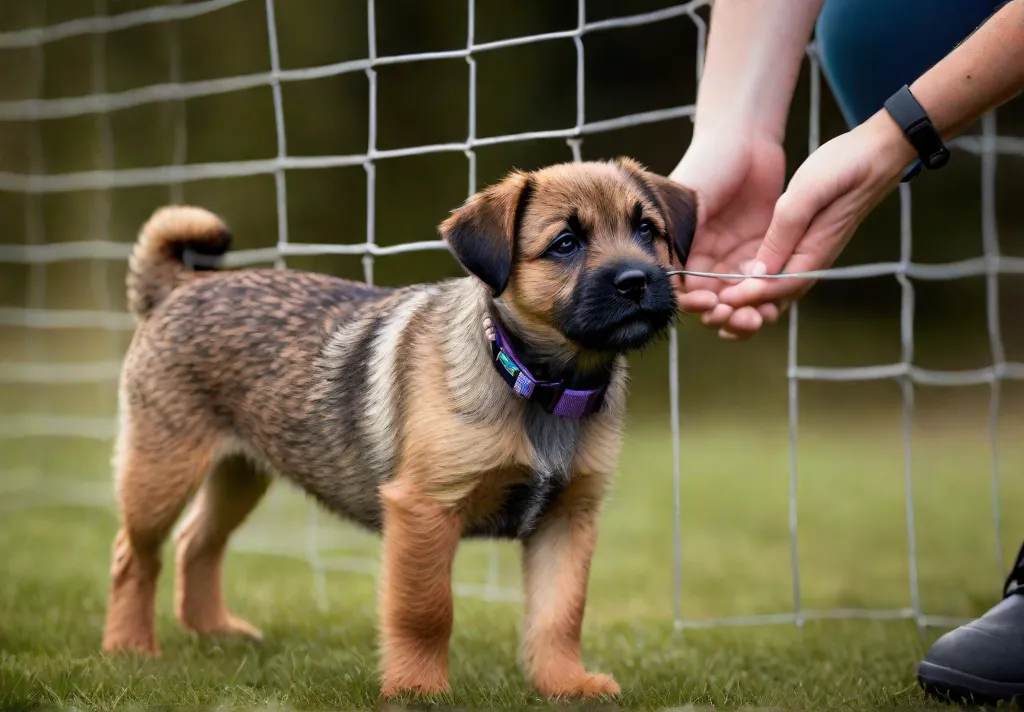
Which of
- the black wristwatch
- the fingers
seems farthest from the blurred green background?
the black wristwatch

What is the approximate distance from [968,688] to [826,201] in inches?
50.3

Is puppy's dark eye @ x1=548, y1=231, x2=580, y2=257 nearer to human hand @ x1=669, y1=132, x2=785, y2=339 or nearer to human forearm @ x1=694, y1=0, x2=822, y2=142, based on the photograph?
human hand @ x1=669, y1=132, x2=785, y2=339

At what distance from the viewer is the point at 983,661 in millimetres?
2867

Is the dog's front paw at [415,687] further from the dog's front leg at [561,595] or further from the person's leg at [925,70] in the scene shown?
the person's leg at [925,70]

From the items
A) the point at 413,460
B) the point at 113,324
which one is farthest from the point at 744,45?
the point at 113,324

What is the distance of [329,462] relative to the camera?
3.46 metres

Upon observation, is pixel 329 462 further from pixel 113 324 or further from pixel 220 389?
pixel 113 324

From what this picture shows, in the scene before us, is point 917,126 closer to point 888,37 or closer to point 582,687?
point 888,37

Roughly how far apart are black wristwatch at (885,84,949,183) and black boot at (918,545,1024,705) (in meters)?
1.07

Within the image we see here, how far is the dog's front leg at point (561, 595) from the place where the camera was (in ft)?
10.1

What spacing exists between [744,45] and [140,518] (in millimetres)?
2437

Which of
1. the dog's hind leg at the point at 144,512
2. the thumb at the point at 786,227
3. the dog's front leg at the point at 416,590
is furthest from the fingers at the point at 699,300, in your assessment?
the dog's hind leg at the point at 144,512

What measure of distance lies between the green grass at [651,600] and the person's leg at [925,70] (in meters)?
0.15

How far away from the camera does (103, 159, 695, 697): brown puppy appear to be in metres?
2.93
